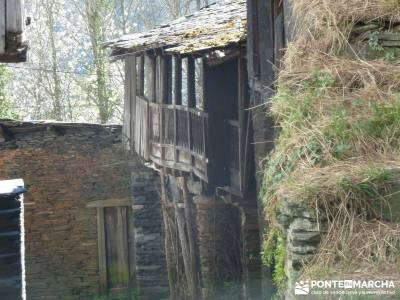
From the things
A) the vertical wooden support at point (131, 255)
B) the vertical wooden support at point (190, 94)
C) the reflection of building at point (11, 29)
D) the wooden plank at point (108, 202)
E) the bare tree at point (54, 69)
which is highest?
the bare tree at point (54, 69)

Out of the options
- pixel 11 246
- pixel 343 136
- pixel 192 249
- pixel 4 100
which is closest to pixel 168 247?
pixel 192 249

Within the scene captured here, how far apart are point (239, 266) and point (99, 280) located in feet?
17.9

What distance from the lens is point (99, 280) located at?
17578mm

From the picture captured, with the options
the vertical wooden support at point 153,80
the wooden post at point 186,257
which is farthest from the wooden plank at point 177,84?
the wooden post at point 186,257

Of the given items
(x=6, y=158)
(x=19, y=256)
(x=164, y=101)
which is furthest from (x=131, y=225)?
(x=19, y=256)

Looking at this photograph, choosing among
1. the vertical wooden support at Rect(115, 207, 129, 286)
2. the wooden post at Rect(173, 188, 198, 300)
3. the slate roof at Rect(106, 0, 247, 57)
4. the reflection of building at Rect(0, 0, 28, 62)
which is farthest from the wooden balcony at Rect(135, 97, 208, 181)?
the reflection of building at Rect(0, 0, 28, 62)

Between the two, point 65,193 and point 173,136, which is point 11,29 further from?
point 65,193

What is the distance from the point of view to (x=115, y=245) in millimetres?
17609

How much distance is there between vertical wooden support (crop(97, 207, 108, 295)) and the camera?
57.1 ft

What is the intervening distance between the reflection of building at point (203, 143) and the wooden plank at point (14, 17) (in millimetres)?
6354

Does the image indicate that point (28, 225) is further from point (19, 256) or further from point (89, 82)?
point (19, 256)

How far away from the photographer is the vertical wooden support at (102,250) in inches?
685

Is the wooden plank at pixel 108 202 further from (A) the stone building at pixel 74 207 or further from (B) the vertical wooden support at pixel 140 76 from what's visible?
(B) the vertical wooden support at pixel 140 76

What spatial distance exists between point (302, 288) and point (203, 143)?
727cm
